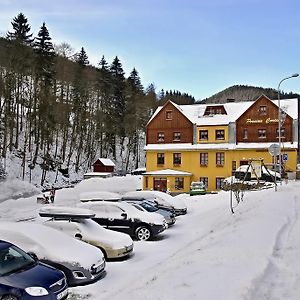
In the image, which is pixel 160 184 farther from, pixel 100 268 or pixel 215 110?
pixel 100 268

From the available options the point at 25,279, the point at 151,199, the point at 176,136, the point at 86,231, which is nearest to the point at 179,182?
the point at 176,136

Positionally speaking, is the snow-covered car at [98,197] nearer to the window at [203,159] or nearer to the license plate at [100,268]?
the license plate at [100,268]

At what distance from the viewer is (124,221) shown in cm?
1650

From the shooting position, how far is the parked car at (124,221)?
16.4 metres

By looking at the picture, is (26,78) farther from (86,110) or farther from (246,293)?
(246,293)

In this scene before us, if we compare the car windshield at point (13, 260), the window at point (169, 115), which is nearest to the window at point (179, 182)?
the window at point (169, 115)

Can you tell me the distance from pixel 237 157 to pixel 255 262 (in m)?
43.0

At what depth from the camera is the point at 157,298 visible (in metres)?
7.80

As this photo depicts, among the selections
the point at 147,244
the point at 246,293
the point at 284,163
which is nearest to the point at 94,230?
the point at 147,244

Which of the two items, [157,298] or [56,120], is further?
[56,120]

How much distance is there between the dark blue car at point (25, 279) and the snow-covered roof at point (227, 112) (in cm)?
4748

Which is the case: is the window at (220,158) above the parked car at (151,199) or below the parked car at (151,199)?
above

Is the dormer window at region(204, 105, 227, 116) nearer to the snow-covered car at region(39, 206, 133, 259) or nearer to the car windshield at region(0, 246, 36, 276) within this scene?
the snow-covered car at region(39, 206, 133, 259)

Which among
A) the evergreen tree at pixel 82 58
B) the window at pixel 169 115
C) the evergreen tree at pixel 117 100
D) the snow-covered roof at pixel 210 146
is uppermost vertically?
the evergreen tree at pixel 82 58
